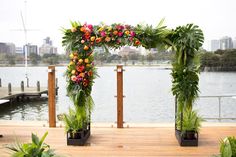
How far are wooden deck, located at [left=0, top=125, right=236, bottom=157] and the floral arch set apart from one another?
1.91 ft

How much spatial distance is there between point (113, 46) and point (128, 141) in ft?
5.89

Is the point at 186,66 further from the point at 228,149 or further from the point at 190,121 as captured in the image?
the point at 228,149

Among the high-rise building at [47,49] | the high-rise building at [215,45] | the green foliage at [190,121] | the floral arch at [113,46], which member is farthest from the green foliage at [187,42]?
the high-rise building at [47,49]

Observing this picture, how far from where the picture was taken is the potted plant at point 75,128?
19.0ft

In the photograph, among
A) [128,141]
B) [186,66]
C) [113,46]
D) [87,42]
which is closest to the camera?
[186,66]

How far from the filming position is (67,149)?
5516 mm

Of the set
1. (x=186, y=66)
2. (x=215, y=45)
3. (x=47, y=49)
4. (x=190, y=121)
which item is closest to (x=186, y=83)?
(x=186, y=66)

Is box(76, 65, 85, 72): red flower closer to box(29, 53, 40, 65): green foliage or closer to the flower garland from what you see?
the flower garland

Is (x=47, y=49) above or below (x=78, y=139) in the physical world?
above

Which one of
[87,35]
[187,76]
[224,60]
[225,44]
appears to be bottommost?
[187,76]

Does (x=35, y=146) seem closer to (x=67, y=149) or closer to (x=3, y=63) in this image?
(x=67, y=149)

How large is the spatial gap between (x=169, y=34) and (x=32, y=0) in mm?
47214

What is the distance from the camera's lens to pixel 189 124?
5801 mm

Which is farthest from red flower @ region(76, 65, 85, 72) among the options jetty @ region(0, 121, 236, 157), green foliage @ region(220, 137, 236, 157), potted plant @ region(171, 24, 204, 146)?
green foliage @ region(220, 137, 236, 157)
